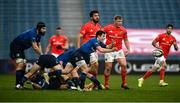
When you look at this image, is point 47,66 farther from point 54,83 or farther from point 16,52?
point 16,52

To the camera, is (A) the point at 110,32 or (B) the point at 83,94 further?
(A) the point at 110,32

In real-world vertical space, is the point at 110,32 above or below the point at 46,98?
above

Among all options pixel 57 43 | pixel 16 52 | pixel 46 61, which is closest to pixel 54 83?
pixel 46 61

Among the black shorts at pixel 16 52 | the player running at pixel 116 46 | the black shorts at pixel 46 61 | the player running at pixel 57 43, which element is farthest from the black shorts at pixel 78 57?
the player running at pixel 57 43

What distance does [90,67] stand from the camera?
1627 cm

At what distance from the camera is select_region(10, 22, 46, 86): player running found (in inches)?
610

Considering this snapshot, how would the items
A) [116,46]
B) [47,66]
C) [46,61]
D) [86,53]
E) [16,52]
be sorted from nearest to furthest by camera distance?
[46,61]
[47,66]
[86,53]
[16,52]
[116,46]

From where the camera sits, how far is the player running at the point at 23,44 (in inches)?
610

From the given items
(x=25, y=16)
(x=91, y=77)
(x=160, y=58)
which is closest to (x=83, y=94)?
(x=91, y=77)

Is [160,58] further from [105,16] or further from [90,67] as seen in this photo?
[105,16]

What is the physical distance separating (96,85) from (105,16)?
601 inches

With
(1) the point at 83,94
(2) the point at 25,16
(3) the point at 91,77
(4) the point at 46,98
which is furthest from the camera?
(2) the point at 25,16

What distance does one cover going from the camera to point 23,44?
15867 millimetres

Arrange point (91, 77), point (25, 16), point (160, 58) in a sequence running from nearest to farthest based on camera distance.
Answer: point (91, 77), point (160, 58), point (25, 16)
